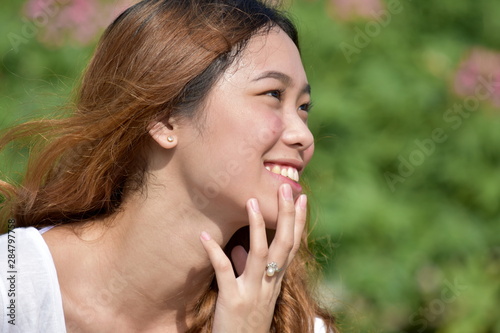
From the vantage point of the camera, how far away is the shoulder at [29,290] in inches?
82.9

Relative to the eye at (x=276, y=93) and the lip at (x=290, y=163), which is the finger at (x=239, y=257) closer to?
the lip at (x=290, y=163)

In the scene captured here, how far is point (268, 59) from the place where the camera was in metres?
2.19

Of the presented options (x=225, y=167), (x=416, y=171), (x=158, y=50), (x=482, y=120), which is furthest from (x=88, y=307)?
(x=482, y=120)

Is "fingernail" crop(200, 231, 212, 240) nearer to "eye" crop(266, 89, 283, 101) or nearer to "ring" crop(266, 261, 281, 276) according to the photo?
"ring" crop(266, 261, 281, 276)

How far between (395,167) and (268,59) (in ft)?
5.44

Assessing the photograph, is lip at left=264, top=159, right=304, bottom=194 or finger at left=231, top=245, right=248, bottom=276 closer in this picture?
lip at left=264, top=159, right=304, bottom=194

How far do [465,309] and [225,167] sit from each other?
2.01 meters

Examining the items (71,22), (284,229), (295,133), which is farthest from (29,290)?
(71,22)

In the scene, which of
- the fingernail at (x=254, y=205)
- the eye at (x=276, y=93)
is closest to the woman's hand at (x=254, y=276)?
the fingernail at (x=254, y=205)

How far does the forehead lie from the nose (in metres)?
0.12

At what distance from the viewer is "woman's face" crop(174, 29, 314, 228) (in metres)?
2.11

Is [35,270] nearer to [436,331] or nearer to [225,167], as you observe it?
[225,167]

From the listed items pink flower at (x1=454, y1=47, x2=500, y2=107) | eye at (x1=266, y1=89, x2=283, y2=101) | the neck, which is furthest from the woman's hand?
pink flower at (x1=454, y1=47, x2=500, y2=107)

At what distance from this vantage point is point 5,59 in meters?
3.37
